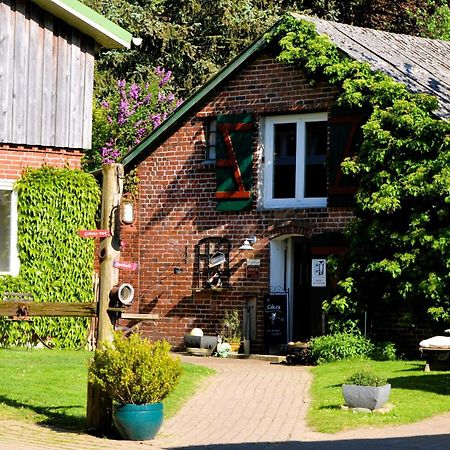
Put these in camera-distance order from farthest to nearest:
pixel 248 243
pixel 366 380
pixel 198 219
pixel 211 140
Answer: pixel 211 140 < pixel 198 219 < pixel 248 243 < pixel 366 380

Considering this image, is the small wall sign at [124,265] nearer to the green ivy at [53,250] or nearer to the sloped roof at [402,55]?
the green ivy at [53,250]

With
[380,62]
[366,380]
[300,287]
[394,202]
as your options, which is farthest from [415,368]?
[380,62]

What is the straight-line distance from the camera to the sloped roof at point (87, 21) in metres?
23.3

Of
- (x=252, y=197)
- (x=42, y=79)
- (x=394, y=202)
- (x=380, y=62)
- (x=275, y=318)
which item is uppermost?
(x=380, y=62)

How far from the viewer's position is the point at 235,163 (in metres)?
26.7

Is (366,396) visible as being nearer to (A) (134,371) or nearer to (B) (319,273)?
(A) (134,371)

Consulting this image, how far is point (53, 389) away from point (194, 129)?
10.5m

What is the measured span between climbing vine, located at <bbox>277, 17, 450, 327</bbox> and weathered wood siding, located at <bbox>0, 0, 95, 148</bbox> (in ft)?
15.7

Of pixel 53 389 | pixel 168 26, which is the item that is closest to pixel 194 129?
pixel 53 389

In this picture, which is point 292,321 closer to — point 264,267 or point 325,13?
point 264,267

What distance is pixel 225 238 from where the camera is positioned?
1053 inches

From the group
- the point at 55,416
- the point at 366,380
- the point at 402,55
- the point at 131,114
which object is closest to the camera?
the point at 55,416

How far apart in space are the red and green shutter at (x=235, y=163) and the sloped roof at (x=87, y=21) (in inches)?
132

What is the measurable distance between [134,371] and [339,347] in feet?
28.5
